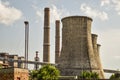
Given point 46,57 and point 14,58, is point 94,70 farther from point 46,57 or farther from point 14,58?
point 14,58

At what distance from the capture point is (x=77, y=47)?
157 ft

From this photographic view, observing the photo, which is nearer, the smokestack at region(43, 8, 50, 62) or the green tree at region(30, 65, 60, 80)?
the green tree at region(30, 65, 60, 80)

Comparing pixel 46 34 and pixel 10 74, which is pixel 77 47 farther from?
pixel 10 74

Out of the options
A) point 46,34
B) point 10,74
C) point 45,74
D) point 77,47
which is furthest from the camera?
point 46,34

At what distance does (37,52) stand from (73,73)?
39.6ft

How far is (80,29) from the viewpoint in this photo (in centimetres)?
4866

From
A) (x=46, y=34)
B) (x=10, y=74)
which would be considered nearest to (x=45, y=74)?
(x=10, y=74)

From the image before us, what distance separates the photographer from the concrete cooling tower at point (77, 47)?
47.8m

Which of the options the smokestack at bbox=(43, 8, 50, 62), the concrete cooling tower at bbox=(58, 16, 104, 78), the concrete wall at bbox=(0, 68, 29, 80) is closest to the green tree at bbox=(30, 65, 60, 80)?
the concrete wall at bbox=(0, 68, 29, 80)

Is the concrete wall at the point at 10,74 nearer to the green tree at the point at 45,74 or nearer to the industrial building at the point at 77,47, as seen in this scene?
the green tree at the point at 45,74

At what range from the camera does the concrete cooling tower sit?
47781mm

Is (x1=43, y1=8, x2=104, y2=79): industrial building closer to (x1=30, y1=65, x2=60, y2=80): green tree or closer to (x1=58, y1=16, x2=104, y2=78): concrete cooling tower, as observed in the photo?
(x1=58, y1=16, x2=104, y2=78): concrete cooling tower

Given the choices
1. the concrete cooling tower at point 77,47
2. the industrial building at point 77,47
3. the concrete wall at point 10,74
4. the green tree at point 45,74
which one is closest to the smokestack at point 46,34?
the industrial building at point 77,47

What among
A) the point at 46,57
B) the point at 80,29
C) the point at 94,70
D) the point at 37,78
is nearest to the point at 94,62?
the point at 94,70
